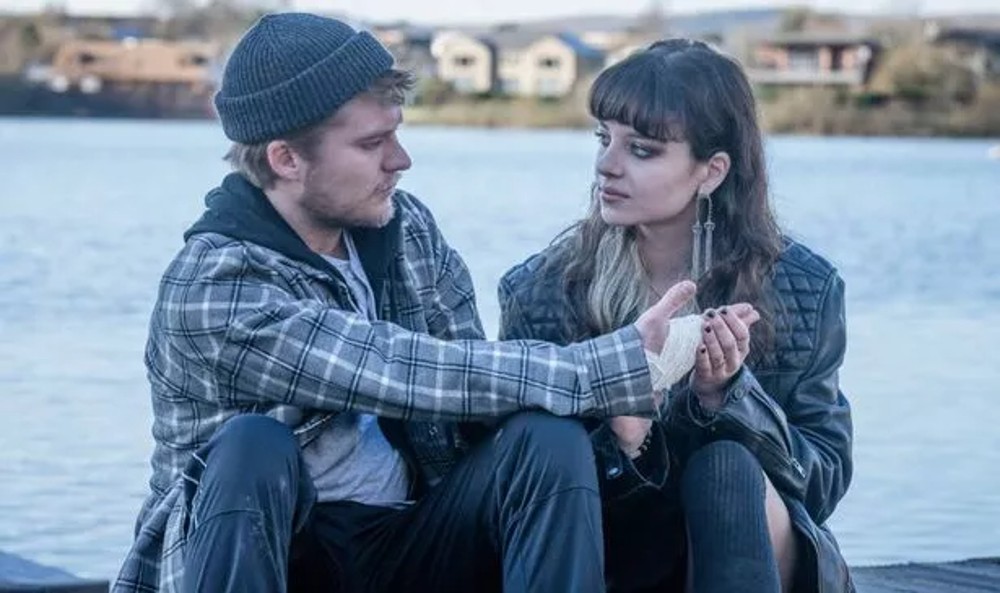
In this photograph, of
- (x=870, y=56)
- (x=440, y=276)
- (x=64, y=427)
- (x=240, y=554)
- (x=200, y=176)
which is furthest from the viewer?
(x=870, y=56)

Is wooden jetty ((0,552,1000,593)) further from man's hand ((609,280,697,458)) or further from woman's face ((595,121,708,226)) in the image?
man's hand ((609,280,697,458))

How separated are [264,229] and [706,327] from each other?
0.68 m

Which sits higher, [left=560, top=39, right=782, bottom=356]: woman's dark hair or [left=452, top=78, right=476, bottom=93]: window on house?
[left=560, top=39, right=782, bottom=356]: woman's dark hair

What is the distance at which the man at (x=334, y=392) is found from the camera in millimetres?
3455

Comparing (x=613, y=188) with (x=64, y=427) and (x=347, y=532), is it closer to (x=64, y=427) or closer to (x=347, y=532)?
(x=347, y=532)

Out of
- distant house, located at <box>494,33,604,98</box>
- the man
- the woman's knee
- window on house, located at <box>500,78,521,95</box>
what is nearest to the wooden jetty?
the man

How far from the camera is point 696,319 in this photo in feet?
12.0

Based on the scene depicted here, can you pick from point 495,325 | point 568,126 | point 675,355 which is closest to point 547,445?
point 675,355

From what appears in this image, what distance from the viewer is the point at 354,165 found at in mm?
3734

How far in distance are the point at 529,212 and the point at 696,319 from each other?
82.7ft

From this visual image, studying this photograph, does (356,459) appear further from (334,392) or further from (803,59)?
(803,59)

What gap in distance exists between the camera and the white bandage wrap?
358cm

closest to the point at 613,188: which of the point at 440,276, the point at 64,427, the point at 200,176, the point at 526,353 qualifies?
the point at 440,276

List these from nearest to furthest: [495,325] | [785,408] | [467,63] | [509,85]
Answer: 1. [785,408]
2. [495,325]
3. [467,63]
4. [509,85]
